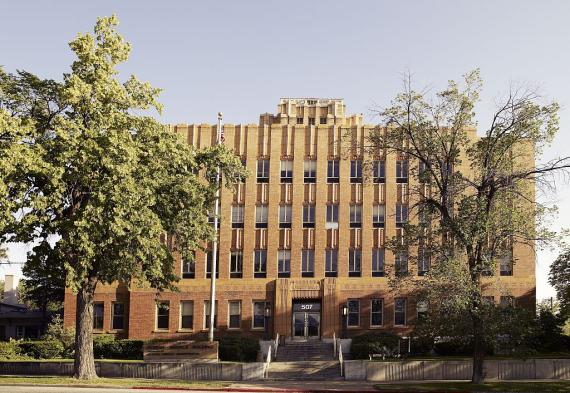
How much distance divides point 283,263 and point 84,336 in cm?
2411

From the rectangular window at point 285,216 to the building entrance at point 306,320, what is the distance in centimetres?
612

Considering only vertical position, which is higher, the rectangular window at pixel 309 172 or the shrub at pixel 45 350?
the rectangular window at pixel 309 172

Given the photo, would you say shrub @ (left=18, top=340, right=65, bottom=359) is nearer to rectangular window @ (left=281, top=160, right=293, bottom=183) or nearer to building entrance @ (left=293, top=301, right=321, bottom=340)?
building entrance @ (left=293, top=301, right=321, bottom=340)

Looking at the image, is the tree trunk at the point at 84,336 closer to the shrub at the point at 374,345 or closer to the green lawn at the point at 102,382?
the green lawn at the point at 102,382

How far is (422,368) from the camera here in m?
38.3

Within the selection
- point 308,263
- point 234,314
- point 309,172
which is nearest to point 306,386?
point 234,314

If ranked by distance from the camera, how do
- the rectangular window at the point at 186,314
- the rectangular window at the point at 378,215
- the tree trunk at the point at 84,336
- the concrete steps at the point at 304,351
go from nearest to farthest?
1. the tree trunk at the point at 84,336
2. the concrete steps at the point at 304,351
3. the rectangular window at the point at 186,314
4. the rectangular window at the point at 378,215

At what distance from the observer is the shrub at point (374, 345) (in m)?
47.2

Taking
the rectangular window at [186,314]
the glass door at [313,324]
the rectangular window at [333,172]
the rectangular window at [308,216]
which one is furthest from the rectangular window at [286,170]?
the rectangular window at [186,314]

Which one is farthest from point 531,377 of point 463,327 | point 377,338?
point 377,338

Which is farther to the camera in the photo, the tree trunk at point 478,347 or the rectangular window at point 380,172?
the rectangular window at point 380,172

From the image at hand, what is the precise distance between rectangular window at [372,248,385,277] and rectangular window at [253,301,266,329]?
8.84 m

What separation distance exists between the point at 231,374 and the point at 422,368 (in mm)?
9954

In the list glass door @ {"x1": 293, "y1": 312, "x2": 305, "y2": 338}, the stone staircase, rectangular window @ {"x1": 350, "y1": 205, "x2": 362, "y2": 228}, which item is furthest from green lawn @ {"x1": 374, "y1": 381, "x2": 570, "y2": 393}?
rectangular window @ {"x1": 350, "y1": 205, "x2": 362, "y2": 228}
